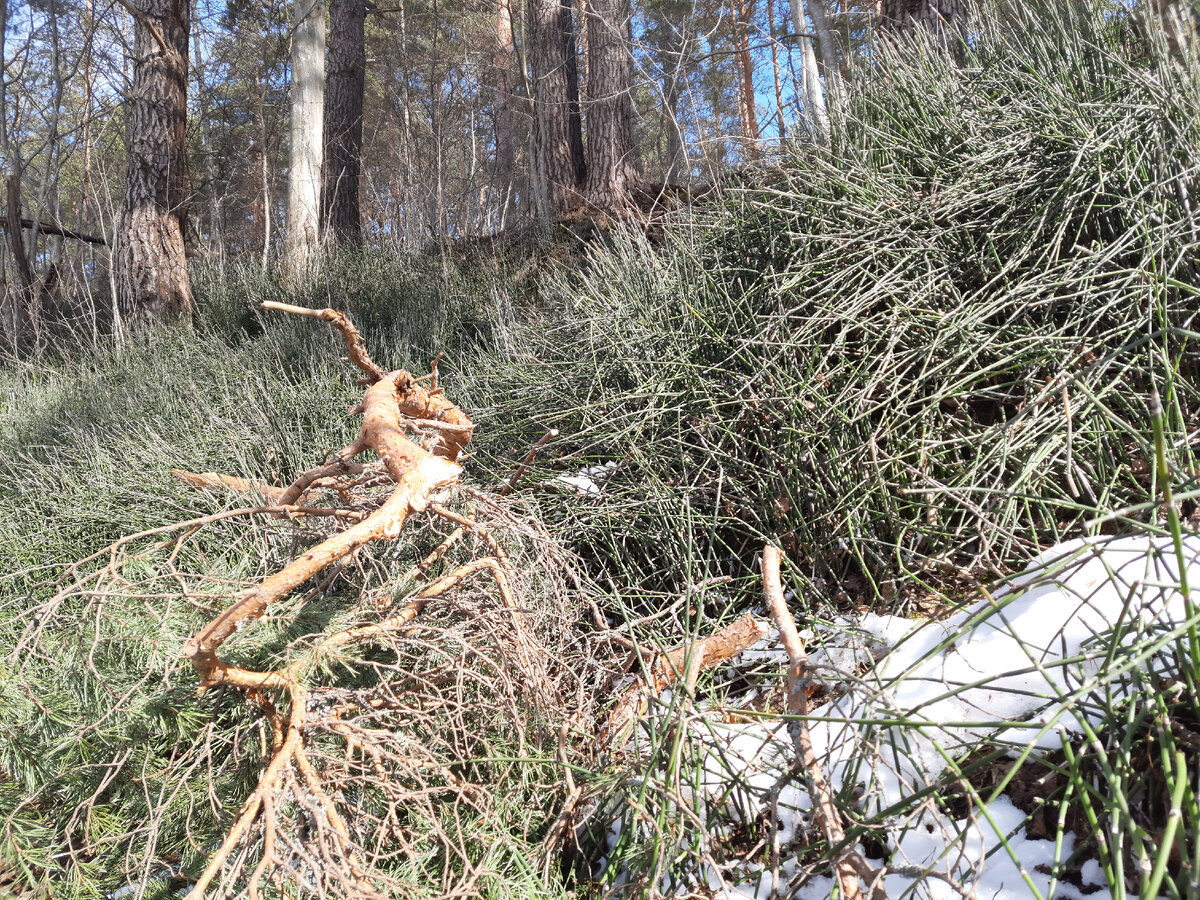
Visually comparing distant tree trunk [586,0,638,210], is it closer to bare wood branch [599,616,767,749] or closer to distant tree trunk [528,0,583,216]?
distant tree trunk [528,0,583,216]

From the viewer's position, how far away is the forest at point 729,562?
1216 mm

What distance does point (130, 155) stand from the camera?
552cm

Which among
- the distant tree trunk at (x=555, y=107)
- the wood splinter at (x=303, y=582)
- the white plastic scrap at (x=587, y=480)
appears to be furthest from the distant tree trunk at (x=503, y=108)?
the wood splinter at (x=303, y=582)

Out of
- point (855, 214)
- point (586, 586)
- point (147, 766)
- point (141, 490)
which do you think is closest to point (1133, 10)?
point (855, 214)

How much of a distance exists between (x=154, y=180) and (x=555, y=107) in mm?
3125

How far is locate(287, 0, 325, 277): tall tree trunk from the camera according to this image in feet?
20.0

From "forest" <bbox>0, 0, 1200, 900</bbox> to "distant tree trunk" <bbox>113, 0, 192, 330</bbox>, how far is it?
6.59 feet

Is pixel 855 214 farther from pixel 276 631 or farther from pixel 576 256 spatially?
pixel 576 256

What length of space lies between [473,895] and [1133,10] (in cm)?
328

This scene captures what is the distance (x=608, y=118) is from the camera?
5.79 m

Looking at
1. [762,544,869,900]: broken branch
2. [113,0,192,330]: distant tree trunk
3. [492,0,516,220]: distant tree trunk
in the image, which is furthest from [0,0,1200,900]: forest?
[492,0,516,220]: distant tree trunk

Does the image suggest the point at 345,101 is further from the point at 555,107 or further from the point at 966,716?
the point at 966,716

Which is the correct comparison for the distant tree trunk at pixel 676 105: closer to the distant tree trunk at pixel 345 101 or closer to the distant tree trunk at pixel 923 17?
the distant tree trunk at pixel 923 17

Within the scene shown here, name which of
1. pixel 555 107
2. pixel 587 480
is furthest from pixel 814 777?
pixel 555 107
